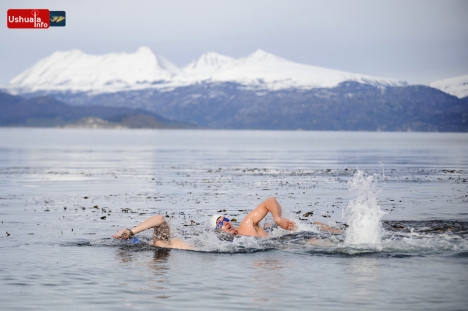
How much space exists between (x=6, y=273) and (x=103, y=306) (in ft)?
16.1

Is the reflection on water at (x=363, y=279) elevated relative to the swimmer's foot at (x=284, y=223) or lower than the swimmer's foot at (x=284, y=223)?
lower

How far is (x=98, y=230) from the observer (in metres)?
29.1

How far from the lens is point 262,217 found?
23.9 metres

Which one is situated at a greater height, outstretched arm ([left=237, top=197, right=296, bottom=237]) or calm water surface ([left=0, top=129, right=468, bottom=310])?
outstretched arm ([left=237, top=197, right=296, bottom=237])

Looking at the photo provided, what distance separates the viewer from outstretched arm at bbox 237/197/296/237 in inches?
927

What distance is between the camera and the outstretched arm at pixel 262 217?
2355 centimetres

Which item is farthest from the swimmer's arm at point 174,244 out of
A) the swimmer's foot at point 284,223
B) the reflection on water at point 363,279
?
the reflection on water at point 363,279

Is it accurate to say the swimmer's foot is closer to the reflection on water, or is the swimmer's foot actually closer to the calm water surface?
the calm water surface

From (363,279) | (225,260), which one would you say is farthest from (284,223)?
(363,279)

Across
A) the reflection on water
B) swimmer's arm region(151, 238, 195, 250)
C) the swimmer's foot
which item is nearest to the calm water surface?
the reflection on water

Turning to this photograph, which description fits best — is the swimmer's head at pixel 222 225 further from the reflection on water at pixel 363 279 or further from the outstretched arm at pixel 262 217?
the reflection on water at pixel 363 279

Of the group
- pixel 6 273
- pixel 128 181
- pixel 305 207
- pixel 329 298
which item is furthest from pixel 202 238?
pixel 128 181

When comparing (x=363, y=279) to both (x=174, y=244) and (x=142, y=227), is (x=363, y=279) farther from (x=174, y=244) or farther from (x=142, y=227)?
(x=174, y=244)

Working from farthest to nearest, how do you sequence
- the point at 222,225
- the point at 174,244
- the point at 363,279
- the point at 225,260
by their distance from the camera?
the point at 174,244 < the point at 222,225 < the point at 225,260 < the point at 363,279
